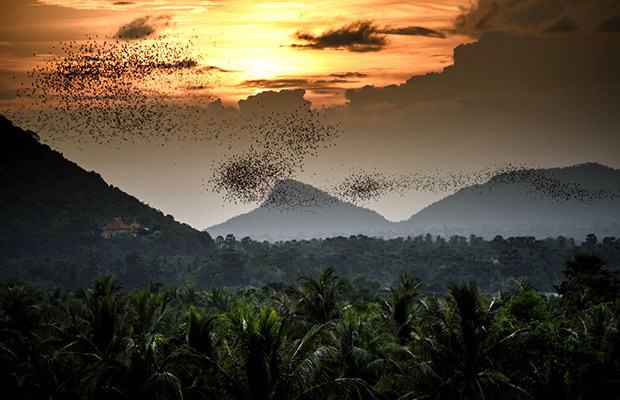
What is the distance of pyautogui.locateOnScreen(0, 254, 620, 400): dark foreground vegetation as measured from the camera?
21.6 metres

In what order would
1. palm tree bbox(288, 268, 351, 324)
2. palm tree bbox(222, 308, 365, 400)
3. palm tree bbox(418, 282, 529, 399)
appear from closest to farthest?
1. palm tree bbox(222, 308, 365, 400)
2. palm tree bbox(418, 282, 529, 399)
3. palm tree bbox(288, 268, 351, 324)

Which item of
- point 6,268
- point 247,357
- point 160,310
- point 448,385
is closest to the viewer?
point 247,357

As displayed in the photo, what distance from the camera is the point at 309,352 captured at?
72.5 ft

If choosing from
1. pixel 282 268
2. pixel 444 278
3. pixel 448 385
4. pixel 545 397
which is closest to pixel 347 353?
pixel 448 385

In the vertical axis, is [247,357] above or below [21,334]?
above

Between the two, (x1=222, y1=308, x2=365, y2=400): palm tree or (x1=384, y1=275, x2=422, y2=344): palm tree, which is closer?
(x1=222, y1=308, x2=365, y2=400): palm tree

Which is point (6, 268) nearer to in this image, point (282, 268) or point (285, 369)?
point (282, 268)

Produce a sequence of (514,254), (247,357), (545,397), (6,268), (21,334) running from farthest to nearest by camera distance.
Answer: (514,254)
(6,268)
(21,334)
(545,397)
(247,357)

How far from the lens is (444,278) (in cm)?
17575

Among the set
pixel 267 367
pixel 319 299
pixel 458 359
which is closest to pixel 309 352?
pixel 267 367

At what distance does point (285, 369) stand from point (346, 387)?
2.01 meters

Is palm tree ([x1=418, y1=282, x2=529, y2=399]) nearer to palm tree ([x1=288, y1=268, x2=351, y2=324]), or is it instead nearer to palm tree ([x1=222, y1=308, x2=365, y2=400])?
palm tree ([x1=222, y1=308, x2=365, y2=400])

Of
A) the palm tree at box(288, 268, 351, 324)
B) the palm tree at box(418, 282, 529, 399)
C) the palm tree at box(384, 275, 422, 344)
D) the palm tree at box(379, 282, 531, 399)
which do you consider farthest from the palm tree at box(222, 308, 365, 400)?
the palm tree at box(384, 275, 422, 344)

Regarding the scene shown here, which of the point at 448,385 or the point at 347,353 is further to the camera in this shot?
the point at 347,353
